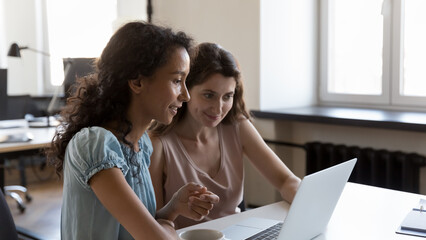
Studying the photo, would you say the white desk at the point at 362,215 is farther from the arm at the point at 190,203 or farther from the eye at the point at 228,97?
the eye at the point at 228,97

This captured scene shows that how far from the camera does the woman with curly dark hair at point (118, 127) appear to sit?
1.03 metres

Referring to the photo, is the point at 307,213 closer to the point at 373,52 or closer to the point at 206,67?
the point at 206,67

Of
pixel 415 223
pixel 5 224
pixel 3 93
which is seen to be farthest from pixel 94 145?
pixel 3 93

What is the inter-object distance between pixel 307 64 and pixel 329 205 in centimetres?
205

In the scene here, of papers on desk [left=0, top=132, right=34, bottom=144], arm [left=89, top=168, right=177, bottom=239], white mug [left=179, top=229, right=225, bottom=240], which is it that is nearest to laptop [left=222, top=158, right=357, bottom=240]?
white mug [left=179, top=229, right=225, bottom=240]

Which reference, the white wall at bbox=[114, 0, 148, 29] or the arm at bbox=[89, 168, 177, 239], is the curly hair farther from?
the white wall at bbox=[114, 0, 148, 29]

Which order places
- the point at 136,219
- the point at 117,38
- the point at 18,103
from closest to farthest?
1. the point at 136,219
2. the point at 117,38
3. the point at 18,103

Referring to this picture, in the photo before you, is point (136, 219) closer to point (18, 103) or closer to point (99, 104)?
point (99, 104)

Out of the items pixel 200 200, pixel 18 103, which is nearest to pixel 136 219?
pixel 200 200

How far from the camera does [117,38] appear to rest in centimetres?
115

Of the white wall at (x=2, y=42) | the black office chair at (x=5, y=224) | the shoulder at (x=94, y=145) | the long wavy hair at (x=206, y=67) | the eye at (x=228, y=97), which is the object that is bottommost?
the black office chair at (x=5, y=224)

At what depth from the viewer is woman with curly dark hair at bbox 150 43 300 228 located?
5.82 feet

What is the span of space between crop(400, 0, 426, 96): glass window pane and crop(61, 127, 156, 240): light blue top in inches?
83.5

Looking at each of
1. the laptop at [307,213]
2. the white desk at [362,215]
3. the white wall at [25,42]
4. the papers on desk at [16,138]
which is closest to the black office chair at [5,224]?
the white desk at [362,215]
